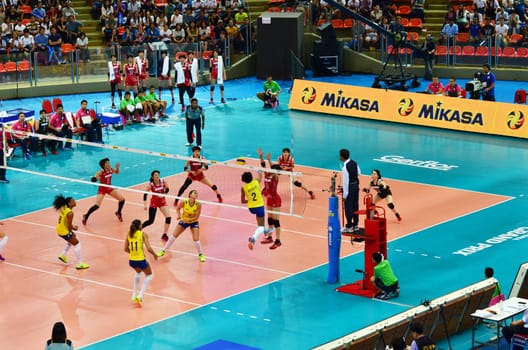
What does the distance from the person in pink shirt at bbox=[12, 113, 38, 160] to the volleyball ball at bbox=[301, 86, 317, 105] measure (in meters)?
11.7

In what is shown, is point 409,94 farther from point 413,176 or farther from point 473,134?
point 413,176

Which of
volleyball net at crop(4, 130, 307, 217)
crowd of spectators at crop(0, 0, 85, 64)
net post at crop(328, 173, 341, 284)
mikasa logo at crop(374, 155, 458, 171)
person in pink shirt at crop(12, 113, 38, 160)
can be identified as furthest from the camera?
crowd of spectators at crop(0, 0, 85, 64)

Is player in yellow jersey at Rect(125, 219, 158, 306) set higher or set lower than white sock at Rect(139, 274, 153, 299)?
higher

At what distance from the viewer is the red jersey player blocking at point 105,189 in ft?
93.1

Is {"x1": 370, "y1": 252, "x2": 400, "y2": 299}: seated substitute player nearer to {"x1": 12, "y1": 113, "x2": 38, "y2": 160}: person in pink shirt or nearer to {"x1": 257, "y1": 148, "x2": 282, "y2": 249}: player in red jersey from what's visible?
{"x1": 257, "y1": 148, "x2": 282, "y2": 249}: player in red jersey

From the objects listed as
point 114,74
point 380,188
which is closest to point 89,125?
point 114,74

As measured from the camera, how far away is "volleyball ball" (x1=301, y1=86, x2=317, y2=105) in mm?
43625

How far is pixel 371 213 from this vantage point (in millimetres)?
23766

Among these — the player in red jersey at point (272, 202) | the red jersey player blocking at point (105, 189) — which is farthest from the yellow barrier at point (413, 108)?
the red jersey player blocking at point (105, 189)

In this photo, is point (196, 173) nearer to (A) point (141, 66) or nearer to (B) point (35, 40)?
(A) point (141, 66)

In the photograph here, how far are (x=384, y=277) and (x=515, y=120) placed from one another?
16727 mm

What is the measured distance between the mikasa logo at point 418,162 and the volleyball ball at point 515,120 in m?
4.29

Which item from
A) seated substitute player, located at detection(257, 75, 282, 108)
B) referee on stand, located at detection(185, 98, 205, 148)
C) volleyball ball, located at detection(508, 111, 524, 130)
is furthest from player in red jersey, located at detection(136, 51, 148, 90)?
volleyball ball, located at detection(508, 111, 524, 130)

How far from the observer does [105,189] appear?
28.8 m
